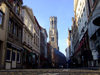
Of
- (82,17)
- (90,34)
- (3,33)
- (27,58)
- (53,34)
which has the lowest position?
(27,58)

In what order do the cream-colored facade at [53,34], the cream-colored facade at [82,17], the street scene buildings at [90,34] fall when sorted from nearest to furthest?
the street scene buildings at [90,34] < the cream-colored facade at [82,17] < the cream-colored facade at [53,34]

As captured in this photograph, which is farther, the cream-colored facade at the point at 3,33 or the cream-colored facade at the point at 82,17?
the cream-colored facade at the point at 82,17

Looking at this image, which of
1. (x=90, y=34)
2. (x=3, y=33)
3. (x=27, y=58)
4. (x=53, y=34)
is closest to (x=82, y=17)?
(x=90, y=34)

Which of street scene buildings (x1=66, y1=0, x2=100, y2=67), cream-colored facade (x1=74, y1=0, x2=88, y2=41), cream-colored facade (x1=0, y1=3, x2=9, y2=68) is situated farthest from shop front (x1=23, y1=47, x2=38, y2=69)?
cream-colored facade (x1=74, y1=0, x2=88, y2=41)

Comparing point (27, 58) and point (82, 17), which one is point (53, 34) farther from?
point (27, 58)

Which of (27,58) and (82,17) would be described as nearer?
(27,58)

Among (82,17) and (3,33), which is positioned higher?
(82,17)

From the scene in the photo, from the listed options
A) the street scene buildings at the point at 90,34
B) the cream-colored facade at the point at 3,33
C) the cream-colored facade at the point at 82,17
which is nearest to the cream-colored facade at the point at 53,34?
the cream-colored facade at the point at 82,17

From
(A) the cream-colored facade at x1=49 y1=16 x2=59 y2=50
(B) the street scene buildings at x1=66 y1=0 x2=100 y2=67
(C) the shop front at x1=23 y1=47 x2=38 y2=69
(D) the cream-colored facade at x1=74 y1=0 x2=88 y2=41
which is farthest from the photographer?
(A) the cream-colored facade at x1=49 y1=16 x2=59 y2=50

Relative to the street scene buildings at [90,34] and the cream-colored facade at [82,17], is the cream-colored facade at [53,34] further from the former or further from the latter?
the street scene buildings at [90,34]

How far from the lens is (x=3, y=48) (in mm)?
13578

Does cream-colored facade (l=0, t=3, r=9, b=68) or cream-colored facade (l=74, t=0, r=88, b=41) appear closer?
cream-colored facade (l=0, t=3, r=9, b=68)

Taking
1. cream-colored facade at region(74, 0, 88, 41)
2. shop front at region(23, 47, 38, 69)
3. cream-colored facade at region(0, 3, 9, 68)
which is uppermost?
cream-colored facade at region(74, 0, 88, 41)

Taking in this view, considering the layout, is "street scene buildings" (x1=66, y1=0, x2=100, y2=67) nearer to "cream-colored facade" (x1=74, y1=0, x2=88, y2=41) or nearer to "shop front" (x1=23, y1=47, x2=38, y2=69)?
"cream-colored facade" (x1=74, y1=0, x2=88, y2=41)
